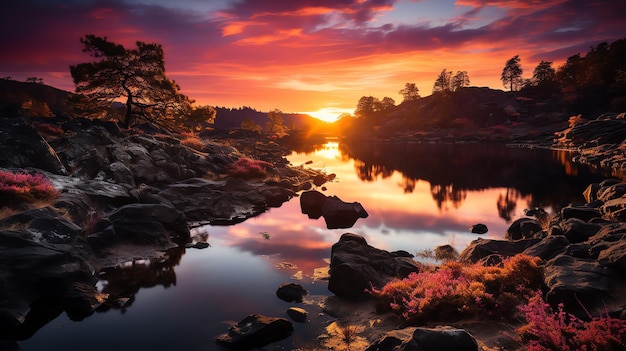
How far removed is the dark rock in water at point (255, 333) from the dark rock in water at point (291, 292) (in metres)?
2.10

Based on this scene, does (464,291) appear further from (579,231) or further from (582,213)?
(582,213)

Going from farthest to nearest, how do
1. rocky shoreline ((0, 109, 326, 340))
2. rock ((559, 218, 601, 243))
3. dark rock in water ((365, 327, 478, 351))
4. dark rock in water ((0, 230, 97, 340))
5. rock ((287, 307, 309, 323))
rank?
rock ((559, 218, 601, 243)) → rocky shoreline ((0, 109, 326, 340)) → rock ((287, 307, 309, 323)) → dark rock in water ((0, 230, 97, 340)) → dark rock in water ((365, 327, 478, 351))

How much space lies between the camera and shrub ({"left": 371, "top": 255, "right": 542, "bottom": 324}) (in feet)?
31.9

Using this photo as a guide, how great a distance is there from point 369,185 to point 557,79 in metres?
137

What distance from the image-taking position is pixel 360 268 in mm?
12969

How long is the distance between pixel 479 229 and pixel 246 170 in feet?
75.7

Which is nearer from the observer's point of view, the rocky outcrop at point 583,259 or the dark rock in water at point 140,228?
the rocky outcrop at point 583,259

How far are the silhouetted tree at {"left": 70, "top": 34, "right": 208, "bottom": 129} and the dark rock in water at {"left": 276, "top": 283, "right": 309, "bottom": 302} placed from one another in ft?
111

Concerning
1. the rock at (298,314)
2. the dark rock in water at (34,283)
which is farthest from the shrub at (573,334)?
the dark rock in water at (34,283)

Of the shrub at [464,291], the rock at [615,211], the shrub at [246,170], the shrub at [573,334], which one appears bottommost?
the shrub at [464,291]

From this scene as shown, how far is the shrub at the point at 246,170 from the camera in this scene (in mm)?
35375

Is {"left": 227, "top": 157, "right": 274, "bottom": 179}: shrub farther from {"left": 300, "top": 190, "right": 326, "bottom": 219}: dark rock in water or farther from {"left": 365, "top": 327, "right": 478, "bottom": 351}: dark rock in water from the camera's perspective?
{"left": 365, "top": 327, "right": 478, "bottom": 351}: dark rock in water

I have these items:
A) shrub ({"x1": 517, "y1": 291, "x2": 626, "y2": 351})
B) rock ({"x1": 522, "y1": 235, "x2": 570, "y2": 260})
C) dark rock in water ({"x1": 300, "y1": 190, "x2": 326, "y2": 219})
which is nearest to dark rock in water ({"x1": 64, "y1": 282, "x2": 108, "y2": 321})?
shrub ({"x1": 517, "y1": 291, "x2": 626, "y2": 351})

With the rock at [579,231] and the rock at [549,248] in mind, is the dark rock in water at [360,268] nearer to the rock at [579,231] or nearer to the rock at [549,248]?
the rock at [549,248]
